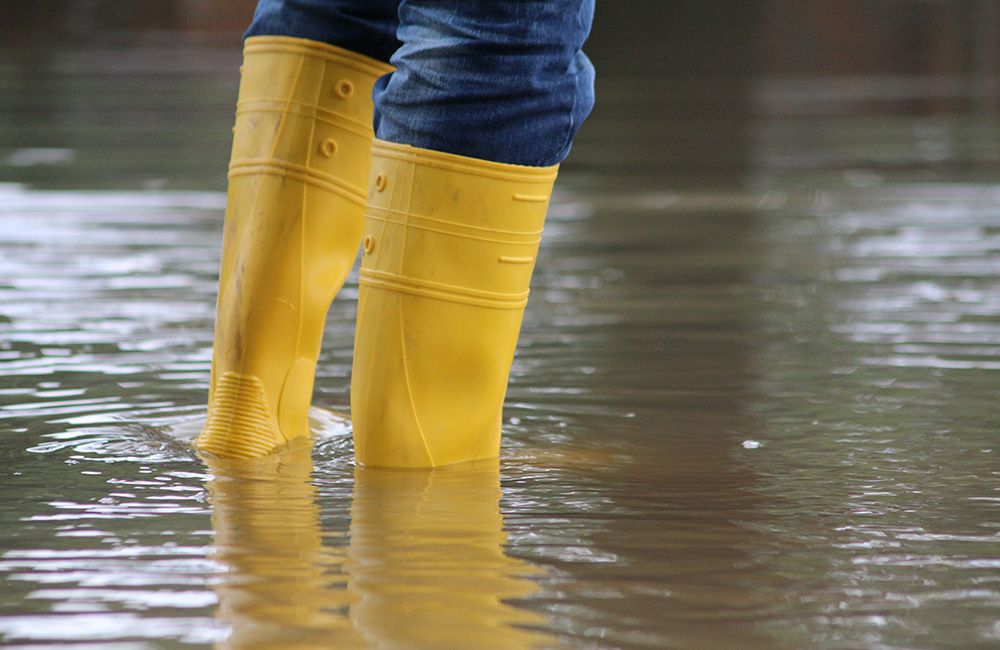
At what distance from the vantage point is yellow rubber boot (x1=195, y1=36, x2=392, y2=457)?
62.9 inches

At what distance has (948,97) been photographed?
26.7ft

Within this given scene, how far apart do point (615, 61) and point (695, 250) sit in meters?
9.21

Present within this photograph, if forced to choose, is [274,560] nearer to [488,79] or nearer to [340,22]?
[488,79]

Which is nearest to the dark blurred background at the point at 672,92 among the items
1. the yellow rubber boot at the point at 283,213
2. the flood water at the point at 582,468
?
the flood water at the point at 582,468

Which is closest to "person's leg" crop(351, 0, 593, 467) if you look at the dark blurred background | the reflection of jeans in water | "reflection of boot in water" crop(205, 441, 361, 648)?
the reflection of jeans in water

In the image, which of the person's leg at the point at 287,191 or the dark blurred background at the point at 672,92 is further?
the dark blurred background at the point at 672,92

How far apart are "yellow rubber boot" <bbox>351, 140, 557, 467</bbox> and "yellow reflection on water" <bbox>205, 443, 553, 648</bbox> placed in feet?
0.13

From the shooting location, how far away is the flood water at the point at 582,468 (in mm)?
1074

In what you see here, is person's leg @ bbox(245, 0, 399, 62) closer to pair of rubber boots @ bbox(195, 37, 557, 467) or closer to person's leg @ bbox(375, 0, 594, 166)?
pair of rubber boots @ bbox(195, 37, 557, 467)

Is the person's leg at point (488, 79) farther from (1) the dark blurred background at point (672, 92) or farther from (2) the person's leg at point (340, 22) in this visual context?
(1) the dark blurred background at point (672, 92)

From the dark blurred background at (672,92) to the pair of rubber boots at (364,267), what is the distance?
2.71 m

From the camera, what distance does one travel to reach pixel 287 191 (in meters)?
1.60

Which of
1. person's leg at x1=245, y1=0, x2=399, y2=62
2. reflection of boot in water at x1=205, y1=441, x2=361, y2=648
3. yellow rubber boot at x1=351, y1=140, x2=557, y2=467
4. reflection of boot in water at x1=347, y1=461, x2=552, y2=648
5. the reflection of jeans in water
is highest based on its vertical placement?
person's leg at x1=245, y1=0, x2=399, y2=62

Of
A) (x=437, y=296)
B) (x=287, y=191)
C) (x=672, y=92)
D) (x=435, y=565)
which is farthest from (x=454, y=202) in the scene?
(x=672, y=92)
